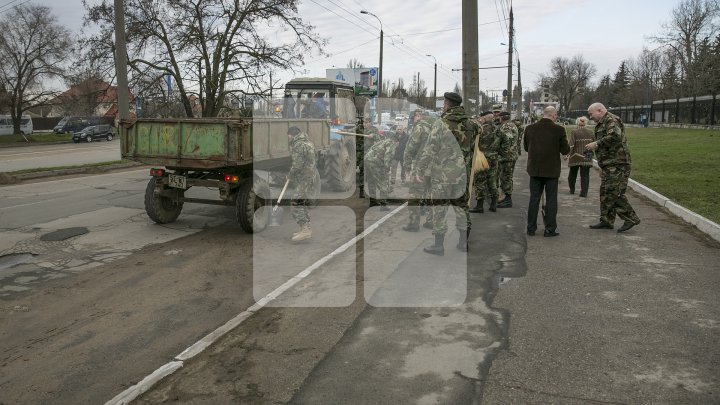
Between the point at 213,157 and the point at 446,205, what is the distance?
3449 mm

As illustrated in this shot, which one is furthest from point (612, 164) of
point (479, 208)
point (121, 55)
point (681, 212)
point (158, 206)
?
point (121, 55)

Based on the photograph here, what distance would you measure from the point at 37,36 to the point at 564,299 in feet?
163

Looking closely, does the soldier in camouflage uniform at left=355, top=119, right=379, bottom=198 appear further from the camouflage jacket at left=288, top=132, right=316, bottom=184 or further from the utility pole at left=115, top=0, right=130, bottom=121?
the utility pole at left=115, top=0, right=130, bottom=121

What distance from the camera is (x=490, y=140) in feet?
34.0

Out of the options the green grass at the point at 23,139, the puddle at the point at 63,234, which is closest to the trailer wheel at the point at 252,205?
the puddle at the point at 63,234

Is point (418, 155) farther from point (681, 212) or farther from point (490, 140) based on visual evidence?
→ point (681, 212)

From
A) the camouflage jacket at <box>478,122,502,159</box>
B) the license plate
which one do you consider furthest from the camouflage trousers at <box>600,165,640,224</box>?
the license plate

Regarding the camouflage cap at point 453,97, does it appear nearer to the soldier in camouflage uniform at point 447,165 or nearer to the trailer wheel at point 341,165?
the soldier in camouflage uniform at point 447,165

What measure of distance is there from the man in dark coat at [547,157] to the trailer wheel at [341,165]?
17.3 feet

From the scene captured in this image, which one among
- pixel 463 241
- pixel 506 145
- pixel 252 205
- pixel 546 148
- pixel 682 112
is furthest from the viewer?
pixel 682 112

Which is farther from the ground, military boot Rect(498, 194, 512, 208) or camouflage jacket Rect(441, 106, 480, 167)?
camouflage jacket Rect(441, 106, 480, 167)

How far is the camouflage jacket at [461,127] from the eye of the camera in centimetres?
698

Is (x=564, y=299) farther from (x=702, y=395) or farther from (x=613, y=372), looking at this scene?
(x=702, y=395)

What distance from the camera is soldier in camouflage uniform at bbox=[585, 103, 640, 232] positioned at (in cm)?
810
